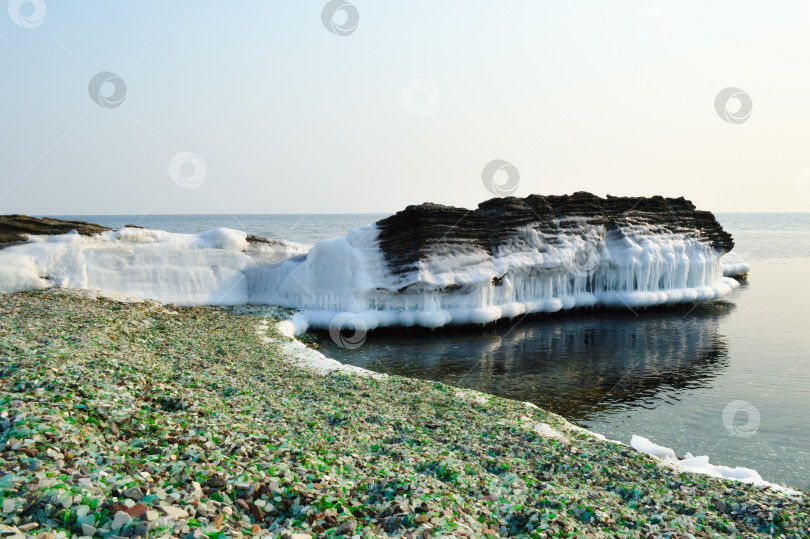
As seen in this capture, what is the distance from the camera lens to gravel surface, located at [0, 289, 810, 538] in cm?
471

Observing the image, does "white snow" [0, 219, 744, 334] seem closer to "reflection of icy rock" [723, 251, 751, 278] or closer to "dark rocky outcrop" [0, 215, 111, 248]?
"dark rocky outcrop" [0, 215, 111, 248]

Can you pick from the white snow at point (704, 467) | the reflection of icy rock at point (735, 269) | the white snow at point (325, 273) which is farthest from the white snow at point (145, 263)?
the reflection of icy rock at point (735, 269)

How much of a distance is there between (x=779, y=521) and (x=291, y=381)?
9061 mm

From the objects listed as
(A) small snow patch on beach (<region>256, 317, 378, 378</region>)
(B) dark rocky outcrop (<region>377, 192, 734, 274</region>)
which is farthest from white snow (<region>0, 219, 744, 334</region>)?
(A) small snow patch on beach (<region>256, 317, 378, 378</region>)

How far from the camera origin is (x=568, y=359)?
18688mm

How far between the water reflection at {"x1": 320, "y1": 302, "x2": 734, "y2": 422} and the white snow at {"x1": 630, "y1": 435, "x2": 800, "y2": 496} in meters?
2.33

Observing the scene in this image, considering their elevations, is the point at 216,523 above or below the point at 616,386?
above

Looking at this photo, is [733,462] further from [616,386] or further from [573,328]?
[573,328]

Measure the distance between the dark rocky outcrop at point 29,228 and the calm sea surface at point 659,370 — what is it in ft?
40.2

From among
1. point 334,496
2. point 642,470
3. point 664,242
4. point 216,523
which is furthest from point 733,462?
point 664,242

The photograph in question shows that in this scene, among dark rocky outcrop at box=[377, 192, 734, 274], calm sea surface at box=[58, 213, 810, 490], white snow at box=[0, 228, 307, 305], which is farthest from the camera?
dark rocky outcrop at box=[377, 192, 734, 274]

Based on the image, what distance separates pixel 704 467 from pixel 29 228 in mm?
24891

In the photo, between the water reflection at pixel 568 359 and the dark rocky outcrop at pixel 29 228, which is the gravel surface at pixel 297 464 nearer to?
the water reflection at pixel 568 359

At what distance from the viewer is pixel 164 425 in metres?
6.75
